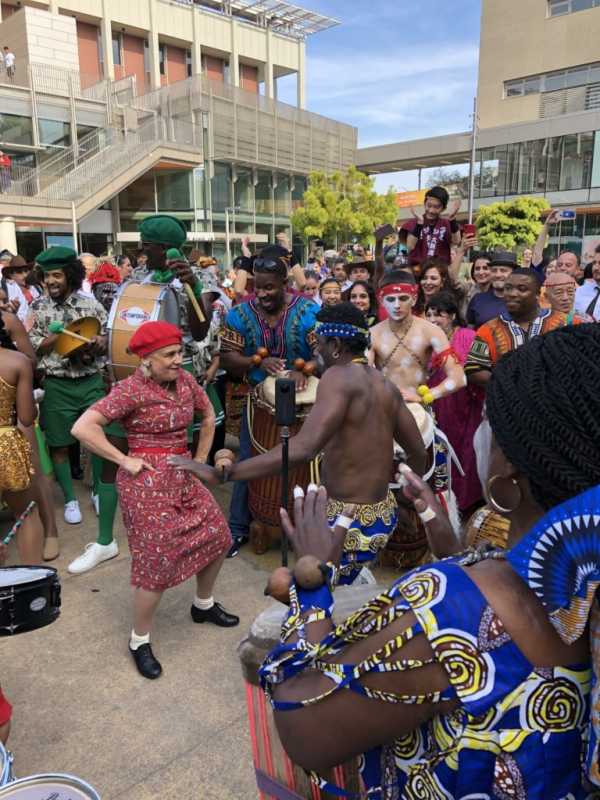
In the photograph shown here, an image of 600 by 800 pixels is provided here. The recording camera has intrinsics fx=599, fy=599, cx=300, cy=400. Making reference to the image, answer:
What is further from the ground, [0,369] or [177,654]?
[0,369]

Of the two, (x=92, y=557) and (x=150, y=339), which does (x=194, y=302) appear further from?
(x=92, y=557)

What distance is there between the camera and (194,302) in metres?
4.43

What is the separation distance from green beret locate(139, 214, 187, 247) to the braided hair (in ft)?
12.1

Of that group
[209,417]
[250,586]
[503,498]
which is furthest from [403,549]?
[503,498]

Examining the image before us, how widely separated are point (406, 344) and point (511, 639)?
345 centimetres

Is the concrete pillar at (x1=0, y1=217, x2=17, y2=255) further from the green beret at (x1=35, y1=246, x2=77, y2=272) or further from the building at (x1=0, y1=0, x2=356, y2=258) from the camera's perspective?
the green beret at (x1=35, y1=246, x2=77, y2=272)

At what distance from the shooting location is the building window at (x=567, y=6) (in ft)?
113

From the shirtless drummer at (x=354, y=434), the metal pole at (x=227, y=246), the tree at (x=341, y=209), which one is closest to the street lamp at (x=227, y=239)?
the metal pole at (x=227, y=246)

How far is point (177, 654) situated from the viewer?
10.4 feet

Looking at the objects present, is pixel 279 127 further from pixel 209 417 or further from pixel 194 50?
pixel 209 417

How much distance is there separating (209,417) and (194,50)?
3923 cm

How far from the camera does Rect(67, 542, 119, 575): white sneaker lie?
399 centimetres

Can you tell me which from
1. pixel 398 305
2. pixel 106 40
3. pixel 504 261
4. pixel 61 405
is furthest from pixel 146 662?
pixel 106 40

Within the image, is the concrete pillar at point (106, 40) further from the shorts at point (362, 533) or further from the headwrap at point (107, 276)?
the shorts at point (362, 533)
